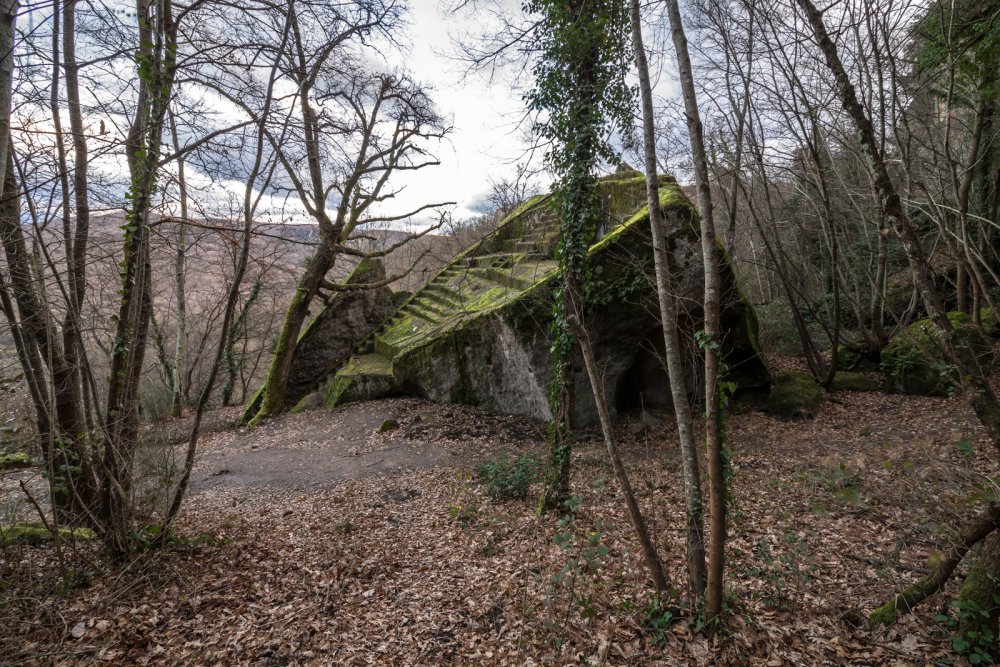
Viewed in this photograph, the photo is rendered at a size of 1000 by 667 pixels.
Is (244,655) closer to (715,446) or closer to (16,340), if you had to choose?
(16,340)

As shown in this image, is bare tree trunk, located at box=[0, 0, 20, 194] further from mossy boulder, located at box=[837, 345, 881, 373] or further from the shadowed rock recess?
mossy boulder, located at box=[837, 345, 881, 373]

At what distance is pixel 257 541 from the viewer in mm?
5293

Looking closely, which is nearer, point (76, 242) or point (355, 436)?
point (76, 242)

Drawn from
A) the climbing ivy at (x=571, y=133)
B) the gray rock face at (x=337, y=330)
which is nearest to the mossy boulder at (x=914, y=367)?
the climbing ivy at (x=571, y=133)

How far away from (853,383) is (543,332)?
25.0 feet

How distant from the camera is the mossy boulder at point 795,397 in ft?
30.4

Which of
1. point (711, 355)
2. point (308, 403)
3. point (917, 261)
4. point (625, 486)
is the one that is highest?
point (917, 261)

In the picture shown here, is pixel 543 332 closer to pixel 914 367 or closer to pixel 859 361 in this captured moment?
pixel 914 367

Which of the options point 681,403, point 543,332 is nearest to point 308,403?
point 543,332

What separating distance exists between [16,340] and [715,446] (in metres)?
5.39

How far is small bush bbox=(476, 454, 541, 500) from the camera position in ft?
21.0

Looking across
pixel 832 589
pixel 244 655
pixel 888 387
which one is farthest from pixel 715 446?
pixel 888 387

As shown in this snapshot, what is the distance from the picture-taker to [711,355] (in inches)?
118

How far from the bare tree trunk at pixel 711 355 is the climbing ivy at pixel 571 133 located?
2602mm
